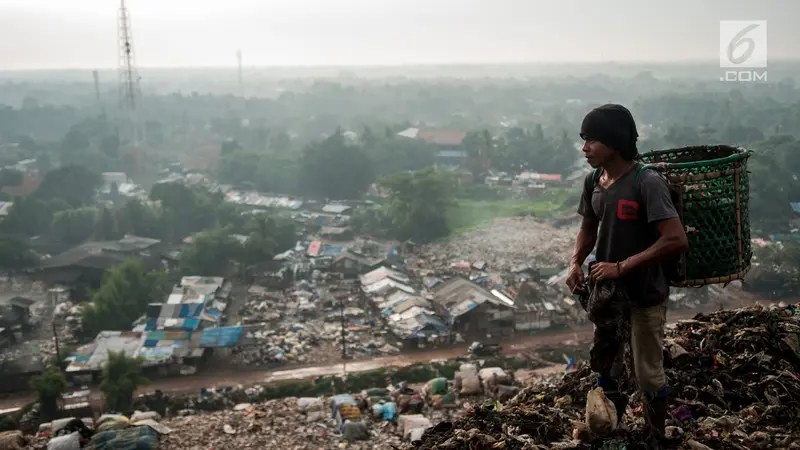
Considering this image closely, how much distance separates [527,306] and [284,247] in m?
6.81

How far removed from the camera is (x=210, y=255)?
14930 mm

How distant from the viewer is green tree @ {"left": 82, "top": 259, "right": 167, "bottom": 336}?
12156 mm

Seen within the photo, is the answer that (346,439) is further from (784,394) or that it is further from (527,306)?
(527,306)

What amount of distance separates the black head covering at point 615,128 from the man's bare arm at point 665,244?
0.79 ft

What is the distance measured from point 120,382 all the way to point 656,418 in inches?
348

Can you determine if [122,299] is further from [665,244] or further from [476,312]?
[665,244]

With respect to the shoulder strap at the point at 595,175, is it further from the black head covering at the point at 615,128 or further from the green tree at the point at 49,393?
the green tree at the point at 49,393

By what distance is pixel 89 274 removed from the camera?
48.4 ft

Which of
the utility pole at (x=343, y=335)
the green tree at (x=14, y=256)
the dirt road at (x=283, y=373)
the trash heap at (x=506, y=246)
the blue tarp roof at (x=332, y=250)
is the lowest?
the dirt road at (x=283, y=373)

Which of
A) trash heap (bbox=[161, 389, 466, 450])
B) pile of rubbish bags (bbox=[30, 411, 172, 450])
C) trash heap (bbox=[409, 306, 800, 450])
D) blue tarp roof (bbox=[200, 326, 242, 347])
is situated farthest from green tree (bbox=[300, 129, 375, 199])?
trash heap (bbox=[409, 306, 800, 450])

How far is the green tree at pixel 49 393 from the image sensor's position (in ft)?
30.2

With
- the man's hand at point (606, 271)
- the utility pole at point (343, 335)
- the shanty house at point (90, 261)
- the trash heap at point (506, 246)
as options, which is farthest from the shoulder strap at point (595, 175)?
the shanty house at point (90, 261)

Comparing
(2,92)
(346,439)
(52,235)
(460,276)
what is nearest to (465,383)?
(346,439)

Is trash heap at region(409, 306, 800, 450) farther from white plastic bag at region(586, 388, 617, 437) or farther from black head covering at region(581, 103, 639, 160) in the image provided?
black head covering at region(581, 103, 639, 160)
